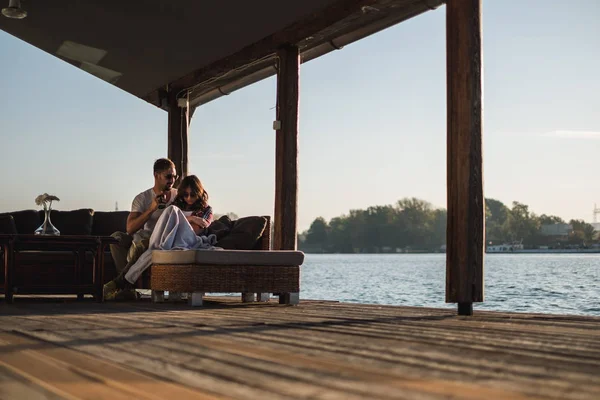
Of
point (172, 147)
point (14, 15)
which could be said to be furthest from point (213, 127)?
point (14, 15)

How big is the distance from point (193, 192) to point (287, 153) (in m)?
1.07

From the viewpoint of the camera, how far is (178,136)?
8.77 meters

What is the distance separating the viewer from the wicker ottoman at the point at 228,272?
17.4 ft

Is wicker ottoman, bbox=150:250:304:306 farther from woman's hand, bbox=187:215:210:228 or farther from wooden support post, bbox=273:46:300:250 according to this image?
wooden support post, bbox=273:46:300:250

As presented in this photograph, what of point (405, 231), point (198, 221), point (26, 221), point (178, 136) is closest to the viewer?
point (198, 221)

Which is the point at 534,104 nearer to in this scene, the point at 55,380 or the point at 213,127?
the point at 213,127

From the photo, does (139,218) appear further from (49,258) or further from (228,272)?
(49,258)

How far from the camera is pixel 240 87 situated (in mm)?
8281

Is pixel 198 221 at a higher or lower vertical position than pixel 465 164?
lower

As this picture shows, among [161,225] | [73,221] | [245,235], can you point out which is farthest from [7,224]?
[245,235]

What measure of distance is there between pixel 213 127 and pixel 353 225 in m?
29.1

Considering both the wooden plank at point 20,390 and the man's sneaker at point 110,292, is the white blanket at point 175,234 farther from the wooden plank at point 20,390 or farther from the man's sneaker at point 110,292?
the wooden plank at point 20,390

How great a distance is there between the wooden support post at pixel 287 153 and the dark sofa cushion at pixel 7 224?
265 centimetres

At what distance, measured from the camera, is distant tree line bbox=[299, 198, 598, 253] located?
46344 millimetres
